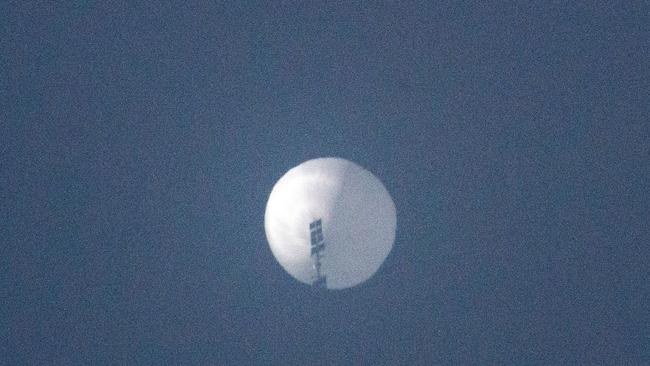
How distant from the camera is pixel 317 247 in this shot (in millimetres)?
9367

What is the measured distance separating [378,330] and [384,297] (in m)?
0.35

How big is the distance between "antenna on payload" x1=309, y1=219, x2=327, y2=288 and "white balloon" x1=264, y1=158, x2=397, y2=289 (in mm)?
51

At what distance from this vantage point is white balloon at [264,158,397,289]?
26.2 feet

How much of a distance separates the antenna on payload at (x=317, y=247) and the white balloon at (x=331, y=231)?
0.05 meters

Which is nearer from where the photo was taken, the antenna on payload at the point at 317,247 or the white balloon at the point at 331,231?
the white balloon at the point at 331,231

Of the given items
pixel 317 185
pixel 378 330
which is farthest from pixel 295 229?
pixel 378 330

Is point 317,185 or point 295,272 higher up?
point 317,185

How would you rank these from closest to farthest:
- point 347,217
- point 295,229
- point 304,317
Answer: point 304,317 < point 295,229 < point 347,217

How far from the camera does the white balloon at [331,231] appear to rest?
7.97 m

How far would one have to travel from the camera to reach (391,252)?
25.5ft

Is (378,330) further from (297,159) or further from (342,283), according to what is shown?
(297,159)

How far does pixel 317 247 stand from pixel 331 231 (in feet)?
1.84

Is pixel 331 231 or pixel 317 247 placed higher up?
pixel 331 231

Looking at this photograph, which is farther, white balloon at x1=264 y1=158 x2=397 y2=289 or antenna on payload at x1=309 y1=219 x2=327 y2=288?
antenna on payload at x1=309 y1=219 x2=327 y2=288
